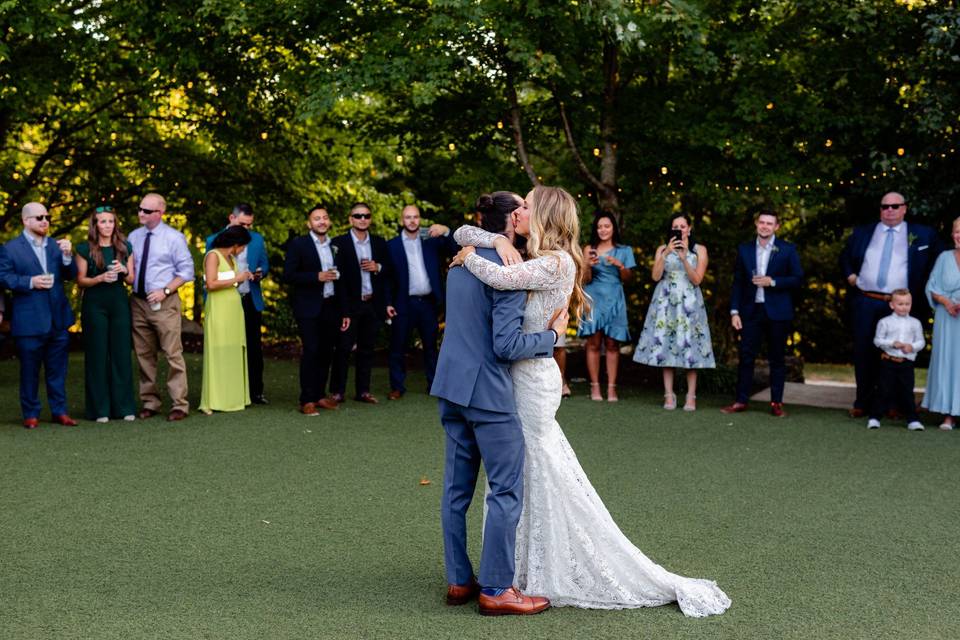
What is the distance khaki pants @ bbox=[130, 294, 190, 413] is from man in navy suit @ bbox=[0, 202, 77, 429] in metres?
0.68

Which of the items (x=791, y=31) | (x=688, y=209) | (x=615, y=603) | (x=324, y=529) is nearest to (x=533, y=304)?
(x=615, y=603)

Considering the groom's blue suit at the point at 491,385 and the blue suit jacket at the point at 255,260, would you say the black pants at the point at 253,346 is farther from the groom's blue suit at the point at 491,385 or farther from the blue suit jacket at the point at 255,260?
the groom's blue suit at the point at 491,385

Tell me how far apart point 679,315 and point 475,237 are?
6372 mm

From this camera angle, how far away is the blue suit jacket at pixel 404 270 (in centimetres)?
1102

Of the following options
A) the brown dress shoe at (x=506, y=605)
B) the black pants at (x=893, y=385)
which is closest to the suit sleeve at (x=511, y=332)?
the brown dress shoe at (x=506, y=605)

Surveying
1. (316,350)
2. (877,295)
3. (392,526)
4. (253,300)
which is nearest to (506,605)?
(392,526)

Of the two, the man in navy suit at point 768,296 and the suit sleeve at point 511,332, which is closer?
the suit sleeve at point 511,332

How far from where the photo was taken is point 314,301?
10.3 meters

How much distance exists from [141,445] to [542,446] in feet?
16.1

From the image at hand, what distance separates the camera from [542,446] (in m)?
4.62

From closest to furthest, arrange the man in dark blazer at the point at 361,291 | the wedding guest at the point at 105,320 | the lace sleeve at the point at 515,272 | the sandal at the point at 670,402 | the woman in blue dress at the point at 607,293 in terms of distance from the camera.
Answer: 1. the lace sleeve at the point at 515,272
2. the wedding guest at the point at 105,320
3. the man in dark blazer at the point at 361,291
4. the sandal at the point at 670,402
5. the woman in blue dress at the point at 607,293

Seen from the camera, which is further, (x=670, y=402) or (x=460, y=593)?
(x=670, y=402)

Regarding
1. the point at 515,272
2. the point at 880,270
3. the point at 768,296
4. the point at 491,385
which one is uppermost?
the point at 515,272

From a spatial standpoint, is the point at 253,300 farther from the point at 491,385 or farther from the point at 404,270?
the point at 491,385
